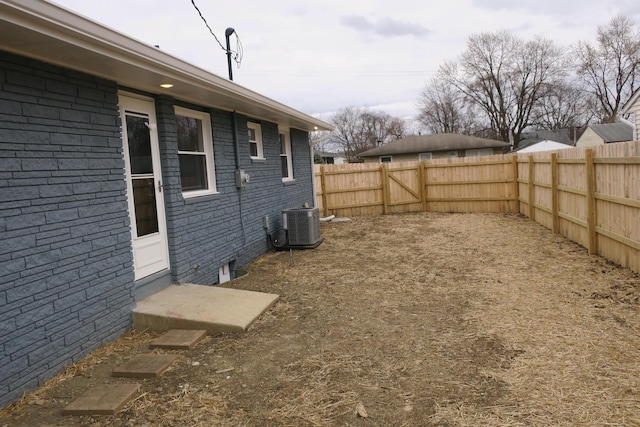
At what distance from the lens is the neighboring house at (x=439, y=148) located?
101 feet

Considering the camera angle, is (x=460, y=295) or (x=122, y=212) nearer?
(x=122, y=212)

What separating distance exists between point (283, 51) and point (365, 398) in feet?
44.0

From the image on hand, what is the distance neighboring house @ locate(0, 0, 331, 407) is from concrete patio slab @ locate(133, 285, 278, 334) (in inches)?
6.6

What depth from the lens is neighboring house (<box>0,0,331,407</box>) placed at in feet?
10.4

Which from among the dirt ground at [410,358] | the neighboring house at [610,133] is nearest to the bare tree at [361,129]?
the neighboring house at [610,133]

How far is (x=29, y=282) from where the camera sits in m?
3.29

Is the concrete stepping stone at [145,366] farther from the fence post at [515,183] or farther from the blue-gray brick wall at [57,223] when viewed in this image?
the fence post at [515,183]

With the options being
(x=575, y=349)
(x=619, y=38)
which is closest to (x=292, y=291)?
(x=575, y=349)

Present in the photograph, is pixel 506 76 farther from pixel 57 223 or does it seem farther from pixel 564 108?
pixel 57 223

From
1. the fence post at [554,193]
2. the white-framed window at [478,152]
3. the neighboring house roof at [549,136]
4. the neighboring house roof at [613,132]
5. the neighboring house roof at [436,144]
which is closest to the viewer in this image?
the fence post at [554,193]

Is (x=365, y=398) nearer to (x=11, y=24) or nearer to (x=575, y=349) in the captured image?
(x=575, y=349)

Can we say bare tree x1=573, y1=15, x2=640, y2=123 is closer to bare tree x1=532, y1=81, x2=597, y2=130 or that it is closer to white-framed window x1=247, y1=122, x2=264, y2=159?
bare tree x1=532, y1=81, x2=597, y2=130

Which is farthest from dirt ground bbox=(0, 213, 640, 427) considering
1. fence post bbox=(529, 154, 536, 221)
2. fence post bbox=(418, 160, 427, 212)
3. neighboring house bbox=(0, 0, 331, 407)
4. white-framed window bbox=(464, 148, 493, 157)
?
white-framed window bbox=(464, 148, 493, 157)

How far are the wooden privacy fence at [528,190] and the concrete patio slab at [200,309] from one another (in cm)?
485
